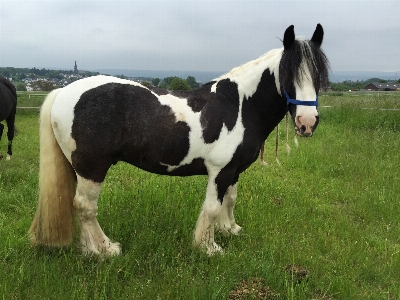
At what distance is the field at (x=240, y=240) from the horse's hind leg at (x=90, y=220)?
0.12 m

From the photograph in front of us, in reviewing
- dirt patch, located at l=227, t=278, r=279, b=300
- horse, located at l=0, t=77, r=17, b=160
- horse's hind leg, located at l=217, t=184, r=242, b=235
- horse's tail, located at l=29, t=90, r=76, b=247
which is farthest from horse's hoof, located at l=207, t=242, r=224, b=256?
horse, located at l=0, t=77, r=17, b=160

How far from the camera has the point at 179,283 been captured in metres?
2.52

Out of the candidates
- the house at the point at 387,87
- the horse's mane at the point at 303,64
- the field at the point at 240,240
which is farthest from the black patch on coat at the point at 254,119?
the house at the point at 387,87

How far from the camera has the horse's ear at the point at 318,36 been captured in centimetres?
274

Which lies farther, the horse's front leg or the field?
the horse's front leg

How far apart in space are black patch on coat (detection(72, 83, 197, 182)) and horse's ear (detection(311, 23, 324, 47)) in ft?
4.29

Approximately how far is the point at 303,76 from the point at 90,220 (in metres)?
2.17

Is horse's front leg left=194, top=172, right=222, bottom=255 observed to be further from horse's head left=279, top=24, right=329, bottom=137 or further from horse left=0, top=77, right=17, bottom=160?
horse left=0, top=77, right=17, bottom=160

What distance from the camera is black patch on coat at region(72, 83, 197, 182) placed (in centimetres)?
268

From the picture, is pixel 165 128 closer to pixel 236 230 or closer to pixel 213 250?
pixel 213 250

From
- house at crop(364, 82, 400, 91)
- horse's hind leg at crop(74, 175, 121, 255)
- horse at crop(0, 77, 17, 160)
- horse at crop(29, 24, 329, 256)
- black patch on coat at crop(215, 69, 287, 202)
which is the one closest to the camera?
horse at crop(29, 24, 329, 256)

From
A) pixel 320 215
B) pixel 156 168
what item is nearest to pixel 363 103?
pixel 320 215

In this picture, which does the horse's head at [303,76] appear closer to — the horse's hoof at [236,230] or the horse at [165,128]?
the horse at [165,128]

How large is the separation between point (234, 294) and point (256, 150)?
4.06 ft
